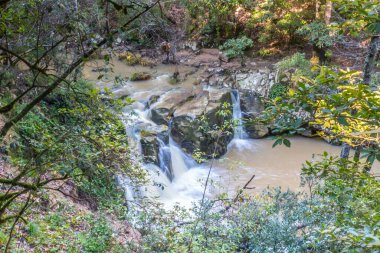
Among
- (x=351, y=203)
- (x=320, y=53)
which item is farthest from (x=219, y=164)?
(x=320, y=53)

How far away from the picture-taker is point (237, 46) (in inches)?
547

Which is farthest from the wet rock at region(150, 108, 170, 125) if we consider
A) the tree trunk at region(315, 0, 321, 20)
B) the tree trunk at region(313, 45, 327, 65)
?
the tree trunk at region(315, 0, 321, 20)

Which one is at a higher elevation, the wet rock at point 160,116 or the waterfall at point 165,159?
the wet rock at point 160,116

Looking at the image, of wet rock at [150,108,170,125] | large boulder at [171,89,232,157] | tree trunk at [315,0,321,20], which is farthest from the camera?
tree trunk at [315,0,321,20]

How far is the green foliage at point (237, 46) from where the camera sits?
13820mm

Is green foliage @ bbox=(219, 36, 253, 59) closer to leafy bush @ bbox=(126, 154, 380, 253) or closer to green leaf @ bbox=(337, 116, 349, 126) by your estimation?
leafy bush @ bbox=(126, 154, 380, 253)

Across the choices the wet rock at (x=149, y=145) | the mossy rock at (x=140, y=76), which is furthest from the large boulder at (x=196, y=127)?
the mossy rock at (x=140, y=76)

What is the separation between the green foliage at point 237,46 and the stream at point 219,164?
2715 millimetres

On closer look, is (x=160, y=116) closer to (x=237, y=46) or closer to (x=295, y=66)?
(x=295, y=66)

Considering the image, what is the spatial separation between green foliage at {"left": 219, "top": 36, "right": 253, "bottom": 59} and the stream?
2715 millimetres

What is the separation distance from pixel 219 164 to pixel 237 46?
645 centimetres

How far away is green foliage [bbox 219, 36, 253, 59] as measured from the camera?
13820mm

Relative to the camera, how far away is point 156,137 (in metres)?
8.45

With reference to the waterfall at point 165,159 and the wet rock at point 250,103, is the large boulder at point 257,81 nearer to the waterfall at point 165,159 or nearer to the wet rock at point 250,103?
the wet rock at point 250,103
